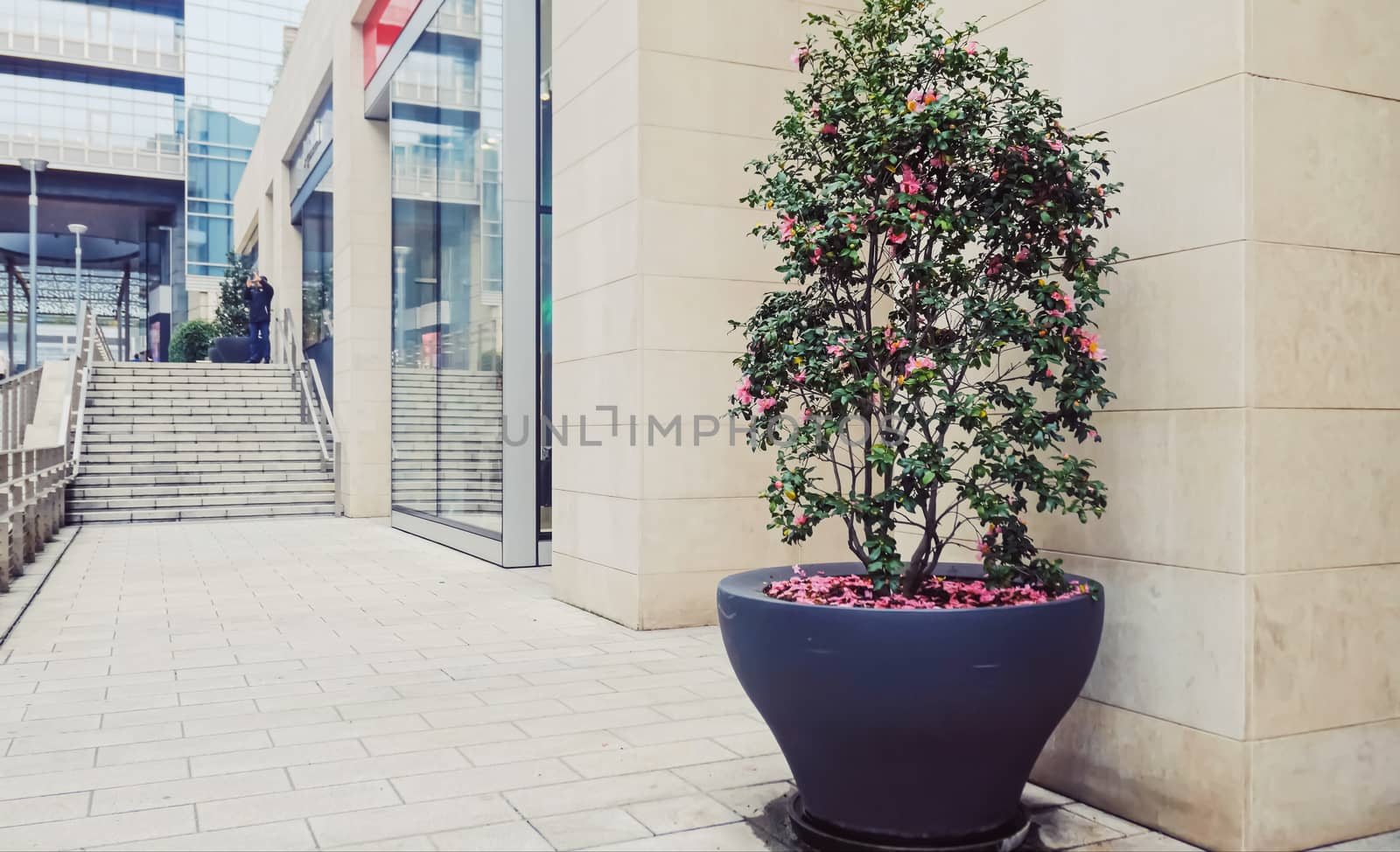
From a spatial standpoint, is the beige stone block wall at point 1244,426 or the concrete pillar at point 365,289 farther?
the concrete pillar at point 365,289

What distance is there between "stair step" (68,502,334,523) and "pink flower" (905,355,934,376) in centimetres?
1486

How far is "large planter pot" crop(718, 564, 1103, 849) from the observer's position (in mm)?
3031

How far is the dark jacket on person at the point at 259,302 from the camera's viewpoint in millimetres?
24547

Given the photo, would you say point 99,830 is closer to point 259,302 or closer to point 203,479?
point 203,479

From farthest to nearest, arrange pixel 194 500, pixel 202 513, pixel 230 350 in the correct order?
pixel 230 350
pixel 194 500
pixel 202 513

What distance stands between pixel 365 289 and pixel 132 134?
34.1 m

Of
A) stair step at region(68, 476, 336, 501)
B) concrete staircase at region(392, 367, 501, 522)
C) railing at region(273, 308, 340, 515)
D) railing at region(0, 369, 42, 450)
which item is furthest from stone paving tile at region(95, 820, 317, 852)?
stair step at region(68, 476, 336, 501)

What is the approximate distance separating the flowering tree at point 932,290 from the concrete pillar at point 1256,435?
0.82 ft

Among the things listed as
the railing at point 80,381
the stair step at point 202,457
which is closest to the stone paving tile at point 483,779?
the railing at point 80,381

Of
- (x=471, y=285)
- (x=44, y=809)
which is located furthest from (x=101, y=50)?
(x=44, y=809)

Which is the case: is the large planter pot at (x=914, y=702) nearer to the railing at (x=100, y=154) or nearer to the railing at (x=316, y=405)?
the railing at (x=316, y=405)

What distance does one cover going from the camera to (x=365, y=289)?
1620cm

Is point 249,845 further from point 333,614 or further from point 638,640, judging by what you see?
point 333,614

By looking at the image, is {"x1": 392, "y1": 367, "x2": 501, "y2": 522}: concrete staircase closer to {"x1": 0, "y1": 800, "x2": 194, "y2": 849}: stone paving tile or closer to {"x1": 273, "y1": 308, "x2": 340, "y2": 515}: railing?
{"x1": 273, "y1": 308, "x2": 340, "y2": 515}: railing
